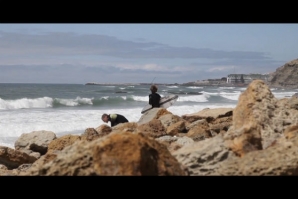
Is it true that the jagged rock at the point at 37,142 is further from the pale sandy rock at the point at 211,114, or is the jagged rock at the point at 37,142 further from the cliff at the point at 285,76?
the cliff at the point at 285,76

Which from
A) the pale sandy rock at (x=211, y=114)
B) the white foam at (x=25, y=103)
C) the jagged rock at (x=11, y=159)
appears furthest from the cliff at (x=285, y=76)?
the jagged rock at (x=11, y=159)

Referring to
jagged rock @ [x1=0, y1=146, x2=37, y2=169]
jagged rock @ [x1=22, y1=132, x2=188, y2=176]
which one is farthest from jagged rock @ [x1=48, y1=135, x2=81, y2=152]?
jagged rock @ [x1=22, y1=132, x2=188, y2=176]

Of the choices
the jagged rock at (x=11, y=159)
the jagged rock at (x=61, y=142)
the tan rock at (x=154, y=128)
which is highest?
the tan rock at (x=154, y=128)

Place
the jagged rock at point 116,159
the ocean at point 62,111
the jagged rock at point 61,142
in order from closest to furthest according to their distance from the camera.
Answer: the jagged rock at point 116,159
the jagged rock at point 61,142
the ocean at point 62,111

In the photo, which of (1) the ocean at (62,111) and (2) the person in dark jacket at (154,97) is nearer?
(2) the person in dark jacket at (154,97)

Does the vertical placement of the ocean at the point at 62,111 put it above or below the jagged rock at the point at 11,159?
below

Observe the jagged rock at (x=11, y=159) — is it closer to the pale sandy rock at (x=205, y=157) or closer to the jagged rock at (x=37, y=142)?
the jagged rock at (x=37, y=142)

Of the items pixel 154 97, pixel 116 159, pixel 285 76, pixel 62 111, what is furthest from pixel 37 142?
pixel 285 76

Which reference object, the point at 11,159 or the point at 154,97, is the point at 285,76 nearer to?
the point at 154,97

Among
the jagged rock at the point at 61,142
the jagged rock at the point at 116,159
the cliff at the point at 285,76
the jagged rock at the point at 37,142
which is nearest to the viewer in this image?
the jagged rock at the point at 116,159

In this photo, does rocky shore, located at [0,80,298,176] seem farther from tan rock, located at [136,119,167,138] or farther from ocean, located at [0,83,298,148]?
ocean, located at [0,83,298,148]

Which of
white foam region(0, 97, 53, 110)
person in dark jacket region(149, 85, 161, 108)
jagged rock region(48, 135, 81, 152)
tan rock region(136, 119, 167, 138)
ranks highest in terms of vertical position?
person in dark jacket region(149, 85, 161, 108)
